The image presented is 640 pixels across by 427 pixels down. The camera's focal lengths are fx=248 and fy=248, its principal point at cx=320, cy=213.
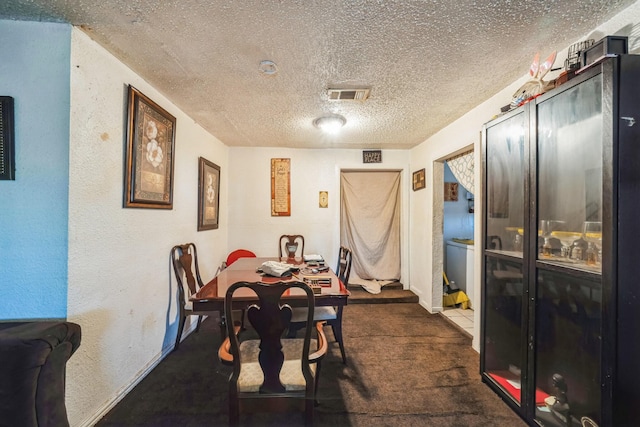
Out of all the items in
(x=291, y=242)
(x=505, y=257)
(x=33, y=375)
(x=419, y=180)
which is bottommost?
(x=33, y=375)

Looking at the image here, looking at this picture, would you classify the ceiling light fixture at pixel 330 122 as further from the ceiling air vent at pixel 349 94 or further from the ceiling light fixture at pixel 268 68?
the ceiling light fixture at pixel 268 68

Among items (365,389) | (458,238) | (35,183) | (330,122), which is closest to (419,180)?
(458,238)

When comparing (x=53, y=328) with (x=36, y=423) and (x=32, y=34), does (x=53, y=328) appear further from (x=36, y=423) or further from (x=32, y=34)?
(x=32, y=34)

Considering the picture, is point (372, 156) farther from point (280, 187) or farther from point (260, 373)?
point (260, 373)

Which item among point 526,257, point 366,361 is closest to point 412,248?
point 366,361

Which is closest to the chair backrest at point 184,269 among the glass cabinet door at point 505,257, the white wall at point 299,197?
the white wall at point 299,197

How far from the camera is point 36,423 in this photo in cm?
102

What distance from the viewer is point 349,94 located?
2.11m

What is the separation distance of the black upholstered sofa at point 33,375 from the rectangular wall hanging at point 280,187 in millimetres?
2917

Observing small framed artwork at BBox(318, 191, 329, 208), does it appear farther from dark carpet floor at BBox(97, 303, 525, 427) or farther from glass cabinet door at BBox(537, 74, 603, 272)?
glass cabinet door at BBox(537, 74, 603, 272)

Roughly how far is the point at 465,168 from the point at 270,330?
107 inches

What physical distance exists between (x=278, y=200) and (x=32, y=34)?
2834 mm

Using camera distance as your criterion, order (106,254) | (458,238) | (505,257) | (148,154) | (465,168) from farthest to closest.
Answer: (458,238), (465,168), (148,154), (505,257), (106,254)

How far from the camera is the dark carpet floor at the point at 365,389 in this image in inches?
61.2
